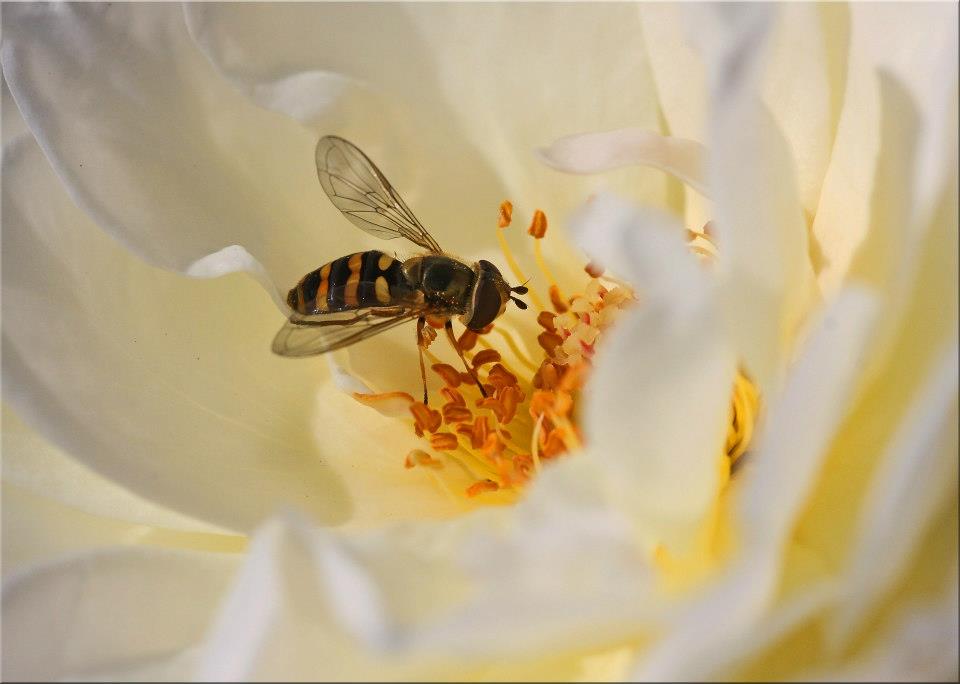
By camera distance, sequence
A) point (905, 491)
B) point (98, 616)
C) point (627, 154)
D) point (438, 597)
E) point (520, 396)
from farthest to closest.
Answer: point (520, 396) → point (627, 154) → point (98, 616) → point (438, 597) → point (905, 491)

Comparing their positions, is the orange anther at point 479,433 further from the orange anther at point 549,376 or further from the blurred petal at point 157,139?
the blurred petal at point 157,139

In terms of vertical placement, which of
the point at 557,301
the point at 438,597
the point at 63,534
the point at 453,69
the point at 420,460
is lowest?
the point at 438,597

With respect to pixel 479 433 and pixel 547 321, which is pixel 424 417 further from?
pixel 547 321

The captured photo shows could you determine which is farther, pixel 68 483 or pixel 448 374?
pixel 448 374

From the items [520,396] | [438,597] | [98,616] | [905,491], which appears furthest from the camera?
[520,396]

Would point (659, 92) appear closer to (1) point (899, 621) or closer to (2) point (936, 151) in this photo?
(2) point (936, 151)

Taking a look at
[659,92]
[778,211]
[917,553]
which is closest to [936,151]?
[778,211]

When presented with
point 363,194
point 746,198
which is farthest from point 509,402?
point 746,198
